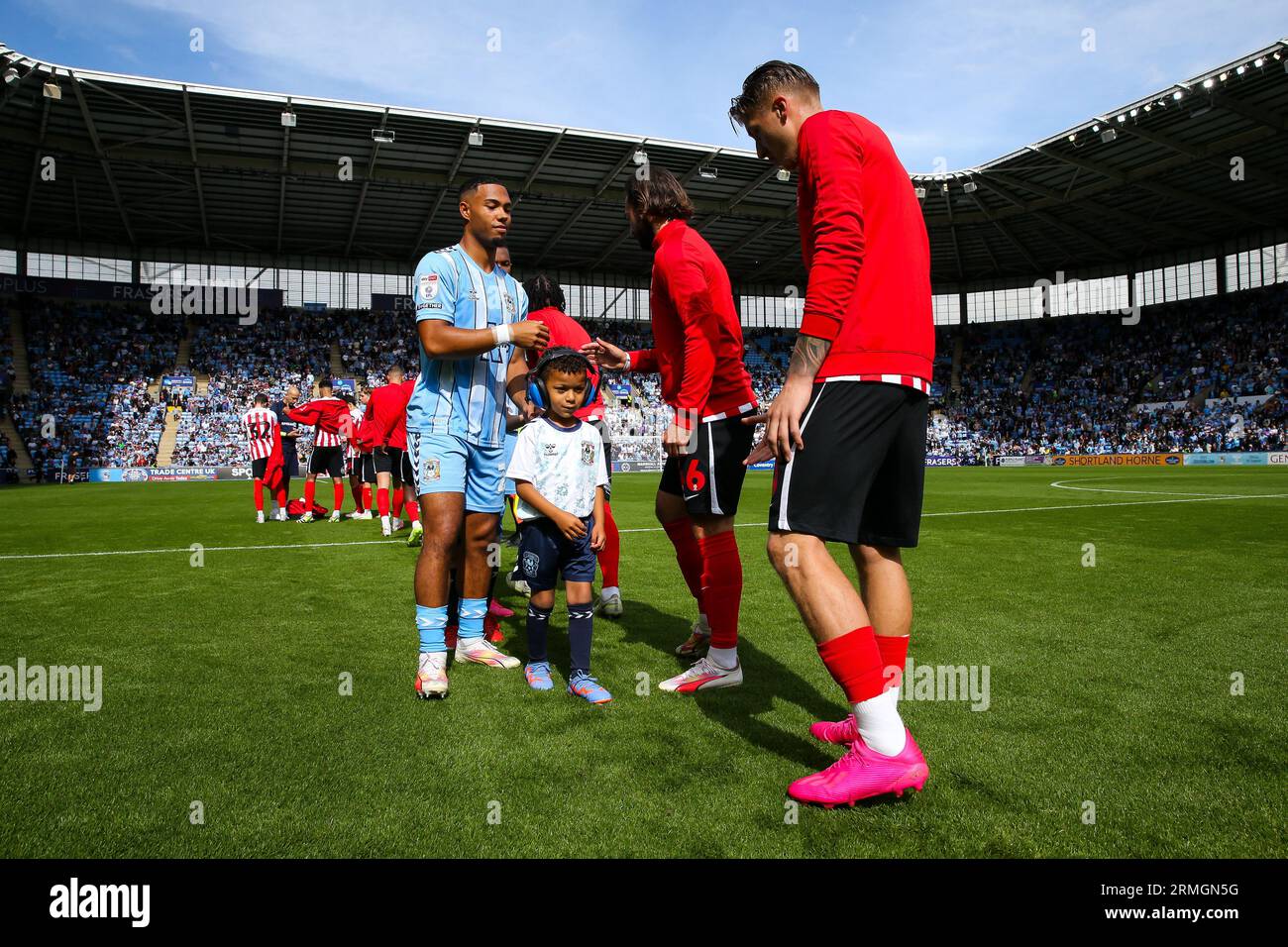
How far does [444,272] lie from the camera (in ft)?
11.7

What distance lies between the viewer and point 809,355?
7.60ft

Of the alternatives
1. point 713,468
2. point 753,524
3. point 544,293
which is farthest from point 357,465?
point 713,468

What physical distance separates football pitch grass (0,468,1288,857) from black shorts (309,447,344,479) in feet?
20.8

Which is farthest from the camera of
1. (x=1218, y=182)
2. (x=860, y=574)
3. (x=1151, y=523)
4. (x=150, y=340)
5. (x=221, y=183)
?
(x=150, y=340)

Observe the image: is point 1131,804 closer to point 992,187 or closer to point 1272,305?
point 992,187

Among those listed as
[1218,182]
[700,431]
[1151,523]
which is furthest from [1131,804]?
[1218,182]

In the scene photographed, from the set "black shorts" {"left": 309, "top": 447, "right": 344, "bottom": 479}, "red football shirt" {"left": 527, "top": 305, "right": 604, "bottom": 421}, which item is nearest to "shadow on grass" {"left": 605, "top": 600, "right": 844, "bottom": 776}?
"red football shirt" {"left": 527, "top": 305, "right": 604, "bottom": 421}

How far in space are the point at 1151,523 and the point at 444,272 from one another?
30.2 feet

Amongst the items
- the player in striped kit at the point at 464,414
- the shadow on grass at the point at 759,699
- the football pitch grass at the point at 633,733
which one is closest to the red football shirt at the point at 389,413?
the football pitch grass at the point at 633,733

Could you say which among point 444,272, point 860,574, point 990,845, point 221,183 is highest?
point 221,183

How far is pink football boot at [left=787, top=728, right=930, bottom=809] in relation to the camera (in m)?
2.22

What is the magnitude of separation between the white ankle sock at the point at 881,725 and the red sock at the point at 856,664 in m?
0.03

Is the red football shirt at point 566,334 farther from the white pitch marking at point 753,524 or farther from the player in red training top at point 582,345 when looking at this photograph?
the white pitch marking at point 753,524

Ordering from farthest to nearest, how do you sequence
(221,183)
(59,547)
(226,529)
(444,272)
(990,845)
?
(221,183)
(226,529)
(59,547)
(444,272)
(990,845)
